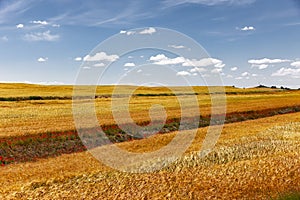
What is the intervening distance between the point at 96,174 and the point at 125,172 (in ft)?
3.40

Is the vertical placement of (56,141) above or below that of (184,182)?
below

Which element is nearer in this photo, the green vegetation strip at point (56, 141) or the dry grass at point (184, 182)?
the dry grass at point (184, 182)

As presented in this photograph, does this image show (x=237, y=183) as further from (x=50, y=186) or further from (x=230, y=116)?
(x=230, y=116)

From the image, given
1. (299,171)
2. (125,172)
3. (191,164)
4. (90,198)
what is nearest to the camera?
(90,198)

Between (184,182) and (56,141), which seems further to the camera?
(56,141)

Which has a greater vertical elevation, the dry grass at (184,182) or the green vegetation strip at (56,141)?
the dry grass at (184,182)

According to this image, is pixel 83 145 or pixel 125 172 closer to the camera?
pixel 125 172

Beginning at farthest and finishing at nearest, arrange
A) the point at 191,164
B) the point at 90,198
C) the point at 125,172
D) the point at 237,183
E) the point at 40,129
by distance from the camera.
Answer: the point at 40,129, the point at 191,164, the point at 125,172, the point at 237,183, the point at 90,198

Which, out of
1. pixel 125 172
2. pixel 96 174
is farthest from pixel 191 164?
pixel 96 174

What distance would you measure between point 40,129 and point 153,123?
11.4 meters

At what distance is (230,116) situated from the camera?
44094 millimetres

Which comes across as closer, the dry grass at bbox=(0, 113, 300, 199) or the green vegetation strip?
the dry grass at bbox=(0, 113, 300, 199)

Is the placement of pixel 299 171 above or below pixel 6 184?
above

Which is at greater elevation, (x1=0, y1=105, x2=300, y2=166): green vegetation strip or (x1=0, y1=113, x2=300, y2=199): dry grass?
(x1=0, y1=113, x2=300, y2=199): dry grass
